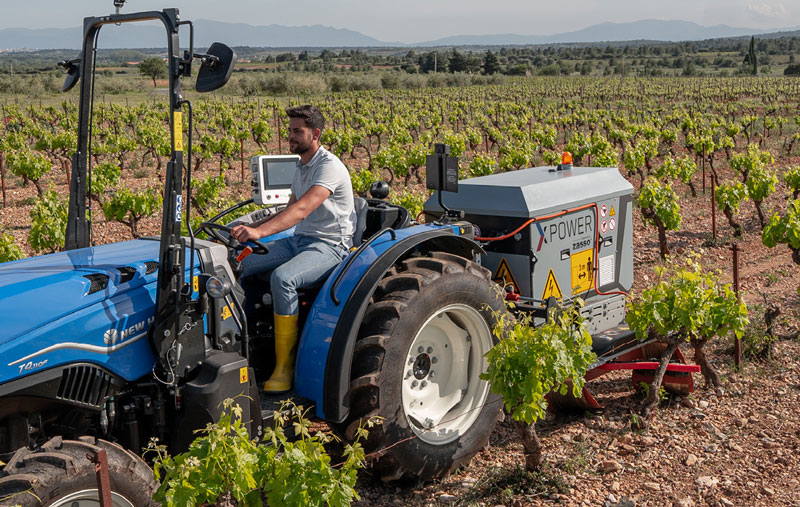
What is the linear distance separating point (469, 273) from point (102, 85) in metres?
62.0

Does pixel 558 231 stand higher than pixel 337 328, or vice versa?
pixel 558 231

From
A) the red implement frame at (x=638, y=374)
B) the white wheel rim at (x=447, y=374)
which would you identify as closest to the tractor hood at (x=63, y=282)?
the white wheel rim at (x=447, y=374)

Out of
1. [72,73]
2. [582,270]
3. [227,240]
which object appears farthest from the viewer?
[582,270]

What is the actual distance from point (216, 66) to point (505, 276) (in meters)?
3.12

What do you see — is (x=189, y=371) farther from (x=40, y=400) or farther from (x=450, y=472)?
(x=450, y=472)

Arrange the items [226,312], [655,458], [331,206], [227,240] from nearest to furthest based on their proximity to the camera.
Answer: [226,312] < [227,240] < [331,206] < [655,458]

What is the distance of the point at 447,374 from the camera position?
4746 mm

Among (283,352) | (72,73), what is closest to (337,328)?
(283,352)

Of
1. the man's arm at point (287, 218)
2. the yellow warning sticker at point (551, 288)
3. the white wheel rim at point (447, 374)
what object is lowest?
the white wheel rim at point (447, 374)

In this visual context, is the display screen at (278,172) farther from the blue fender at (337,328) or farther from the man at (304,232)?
the blue fender at (337,328)

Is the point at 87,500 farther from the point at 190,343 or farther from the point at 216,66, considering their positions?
the point at 216,66

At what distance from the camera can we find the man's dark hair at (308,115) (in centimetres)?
449

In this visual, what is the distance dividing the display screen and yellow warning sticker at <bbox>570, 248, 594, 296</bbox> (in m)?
2.23

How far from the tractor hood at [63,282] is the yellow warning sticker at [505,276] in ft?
8.61
